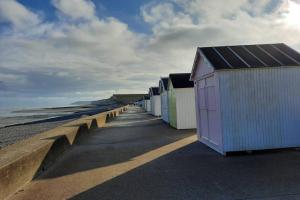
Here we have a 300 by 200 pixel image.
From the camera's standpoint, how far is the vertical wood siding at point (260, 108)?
11.0 meters

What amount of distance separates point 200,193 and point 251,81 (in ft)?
18.3

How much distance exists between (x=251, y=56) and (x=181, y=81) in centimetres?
1044

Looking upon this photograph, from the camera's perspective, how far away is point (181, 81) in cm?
2222

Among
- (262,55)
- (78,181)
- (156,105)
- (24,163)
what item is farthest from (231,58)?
(156,105)

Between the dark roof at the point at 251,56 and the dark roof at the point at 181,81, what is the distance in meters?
8.76

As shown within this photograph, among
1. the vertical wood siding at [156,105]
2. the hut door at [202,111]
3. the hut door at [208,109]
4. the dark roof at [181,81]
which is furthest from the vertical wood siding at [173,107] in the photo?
the vertical wood siding at [156,105]

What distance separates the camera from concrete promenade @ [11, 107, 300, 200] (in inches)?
268

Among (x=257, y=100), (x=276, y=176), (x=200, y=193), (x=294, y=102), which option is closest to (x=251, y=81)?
(x=257, y=100)

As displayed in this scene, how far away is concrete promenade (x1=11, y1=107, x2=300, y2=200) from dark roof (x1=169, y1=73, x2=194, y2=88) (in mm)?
9563

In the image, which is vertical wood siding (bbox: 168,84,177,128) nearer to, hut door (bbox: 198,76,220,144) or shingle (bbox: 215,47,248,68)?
hut door (bbox: 198,76,220,144)

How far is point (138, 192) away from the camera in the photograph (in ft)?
23.0

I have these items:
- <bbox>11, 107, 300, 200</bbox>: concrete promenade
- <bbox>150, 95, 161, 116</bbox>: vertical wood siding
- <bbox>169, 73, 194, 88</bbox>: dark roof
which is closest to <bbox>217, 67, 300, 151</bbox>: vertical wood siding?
<bbox>11, 107, 300, 200</bbox>: concrete promenade

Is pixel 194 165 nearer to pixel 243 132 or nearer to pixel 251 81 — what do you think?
pixel 243 132

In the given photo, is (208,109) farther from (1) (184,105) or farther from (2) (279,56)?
(1) (184,105)
